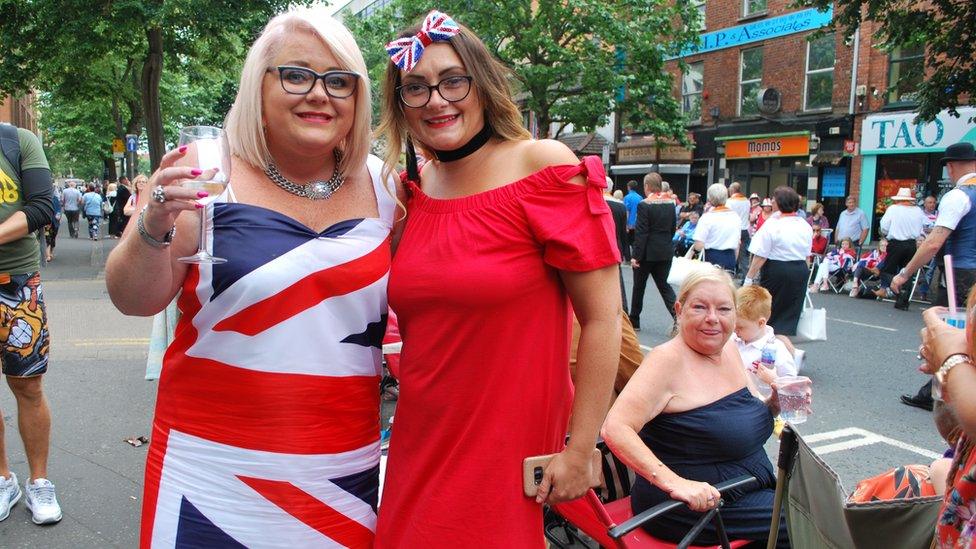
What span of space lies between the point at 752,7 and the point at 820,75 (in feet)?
11.1

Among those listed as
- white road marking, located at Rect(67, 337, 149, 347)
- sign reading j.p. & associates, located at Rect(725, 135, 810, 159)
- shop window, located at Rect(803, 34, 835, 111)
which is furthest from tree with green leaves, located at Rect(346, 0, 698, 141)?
white road marking, located at Rect(67, 337, 149, 347)

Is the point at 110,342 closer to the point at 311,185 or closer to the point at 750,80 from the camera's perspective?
the point at 311,185

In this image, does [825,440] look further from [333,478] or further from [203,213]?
[203,213]

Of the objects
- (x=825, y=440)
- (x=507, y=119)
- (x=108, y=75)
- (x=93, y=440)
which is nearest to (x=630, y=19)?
(x=108, y=75)

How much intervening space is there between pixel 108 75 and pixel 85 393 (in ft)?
59.2

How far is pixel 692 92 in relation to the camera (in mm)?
24109

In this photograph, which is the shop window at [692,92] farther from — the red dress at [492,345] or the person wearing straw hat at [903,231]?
the red dress at [492,345]

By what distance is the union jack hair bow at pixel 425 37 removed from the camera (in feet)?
5.84

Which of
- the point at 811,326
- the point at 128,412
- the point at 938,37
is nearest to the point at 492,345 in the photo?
the point at 128,412

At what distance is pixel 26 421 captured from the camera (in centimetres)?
350

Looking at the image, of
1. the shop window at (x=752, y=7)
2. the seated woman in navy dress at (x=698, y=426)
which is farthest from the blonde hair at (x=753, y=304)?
the shop window at (x=752, y=7)

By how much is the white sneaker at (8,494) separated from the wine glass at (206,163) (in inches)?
111

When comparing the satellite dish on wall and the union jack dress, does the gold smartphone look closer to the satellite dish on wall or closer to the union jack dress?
the union jack dress

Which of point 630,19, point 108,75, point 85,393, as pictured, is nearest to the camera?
point 85,393
